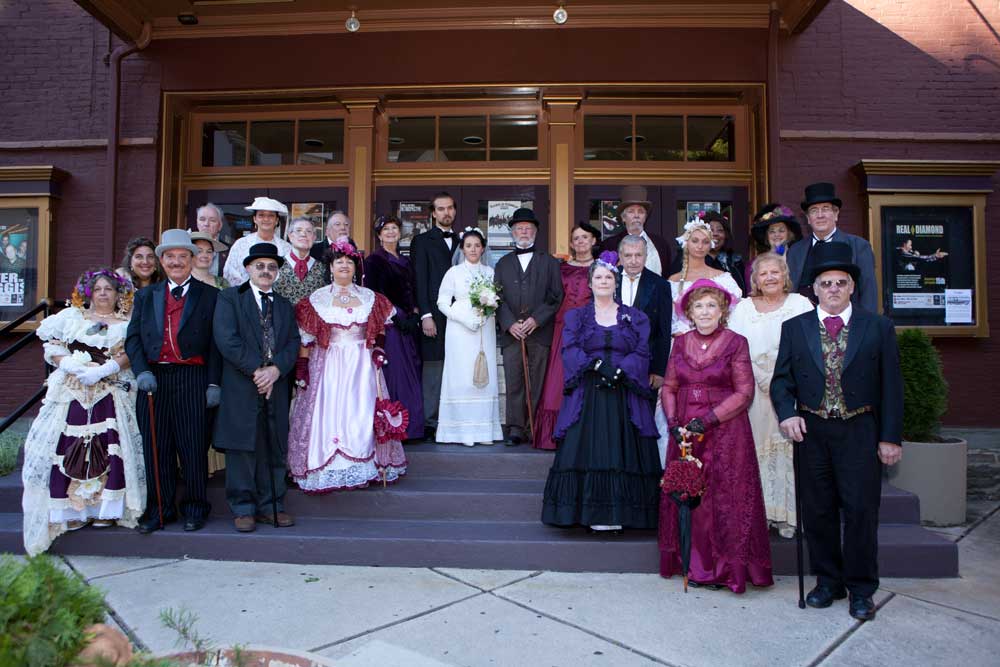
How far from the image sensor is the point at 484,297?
229 inches

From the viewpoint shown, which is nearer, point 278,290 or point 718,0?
point 278,290

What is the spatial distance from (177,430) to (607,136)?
5.76 metres

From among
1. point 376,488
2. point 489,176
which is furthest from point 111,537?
point 489,176

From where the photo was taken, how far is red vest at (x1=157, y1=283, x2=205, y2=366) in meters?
4.84

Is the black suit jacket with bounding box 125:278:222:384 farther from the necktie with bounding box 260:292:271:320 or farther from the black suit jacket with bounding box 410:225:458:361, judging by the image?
the black suit jacket with bounding box 410:225:458:361

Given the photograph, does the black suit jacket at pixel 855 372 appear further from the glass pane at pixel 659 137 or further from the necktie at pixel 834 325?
the glass pane at pixel 659 137

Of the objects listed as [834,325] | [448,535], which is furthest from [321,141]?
[834,325]

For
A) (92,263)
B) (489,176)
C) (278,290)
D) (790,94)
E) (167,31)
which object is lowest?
(278,290)

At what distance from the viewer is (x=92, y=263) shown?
7977mm

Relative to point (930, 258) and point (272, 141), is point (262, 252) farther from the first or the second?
point (930, 258)

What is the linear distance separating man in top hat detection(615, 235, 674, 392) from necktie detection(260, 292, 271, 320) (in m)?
2.57

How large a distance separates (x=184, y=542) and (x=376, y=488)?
4.42 ft

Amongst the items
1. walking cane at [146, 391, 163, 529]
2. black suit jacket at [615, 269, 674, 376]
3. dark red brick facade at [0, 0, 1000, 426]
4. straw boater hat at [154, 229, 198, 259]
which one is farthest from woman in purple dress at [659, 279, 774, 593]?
dark red brick facade at [0, 0, 1000, 426]

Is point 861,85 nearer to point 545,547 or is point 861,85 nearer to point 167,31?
point 545,547
